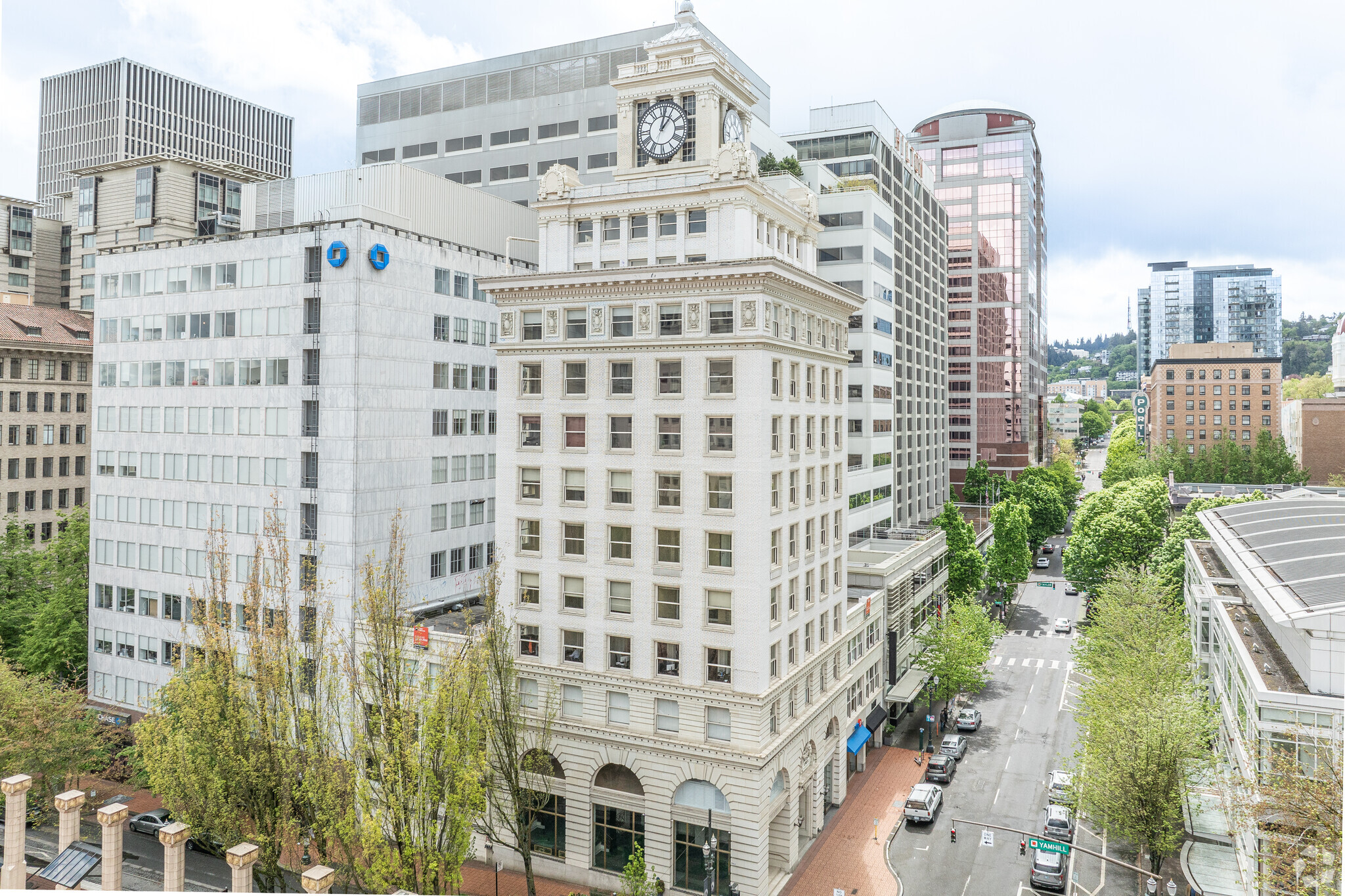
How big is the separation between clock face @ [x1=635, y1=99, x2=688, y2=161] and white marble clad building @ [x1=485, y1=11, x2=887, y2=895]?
0.31ft

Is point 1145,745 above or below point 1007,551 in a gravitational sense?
below

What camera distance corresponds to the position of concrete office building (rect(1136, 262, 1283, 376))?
62.7 m

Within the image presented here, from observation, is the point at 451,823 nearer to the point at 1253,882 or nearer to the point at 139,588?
the point at 1253,882

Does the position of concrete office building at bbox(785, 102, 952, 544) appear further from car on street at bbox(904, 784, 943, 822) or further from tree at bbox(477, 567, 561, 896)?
tree at bbox(477, 567, 561, 896)

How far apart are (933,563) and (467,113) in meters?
59.7

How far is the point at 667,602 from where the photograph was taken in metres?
41.4

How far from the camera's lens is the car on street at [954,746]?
186 feet

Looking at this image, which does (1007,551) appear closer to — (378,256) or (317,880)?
(378,256)

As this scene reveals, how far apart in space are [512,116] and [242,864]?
7095cm

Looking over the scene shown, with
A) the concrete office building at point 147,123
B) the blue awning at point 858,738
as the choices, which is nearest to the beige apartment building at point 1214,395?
the blue awning at point 858,738

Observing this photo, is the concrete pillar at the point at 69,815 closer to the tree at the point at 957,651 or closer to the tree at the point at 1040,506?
the tree at the point at 957,651

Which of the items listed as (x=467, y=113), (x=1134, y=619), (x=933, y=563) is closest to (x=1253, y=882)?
(x=1134, y=619)

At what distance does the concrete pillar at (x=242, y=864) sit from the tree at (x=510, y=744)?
1564 centimetres

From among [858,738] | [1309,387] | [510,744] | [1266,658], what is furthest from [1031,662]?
[510,744]
